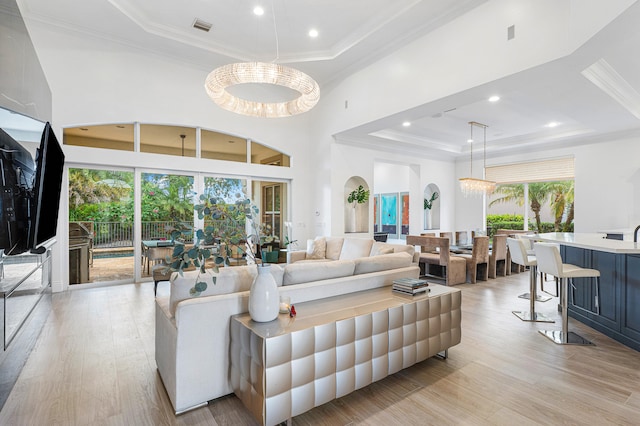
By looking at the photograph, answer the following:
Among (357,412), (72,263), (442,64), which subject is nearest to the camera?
(357,412)

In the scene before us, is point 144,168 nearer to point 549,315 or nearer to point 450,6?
point 450,6

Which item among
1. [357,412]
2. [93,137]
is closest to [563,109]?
[357,412]

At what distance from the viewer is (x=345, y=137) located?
24.2ft

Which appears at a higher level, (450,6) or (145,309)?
(450,6)

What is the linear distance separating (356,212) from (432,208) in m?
3.17

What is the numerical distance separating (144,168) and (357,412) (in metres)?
5.62

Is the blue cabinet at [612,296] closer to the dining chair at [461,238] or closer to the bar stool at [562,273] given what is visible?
the bar stool at [562,273]

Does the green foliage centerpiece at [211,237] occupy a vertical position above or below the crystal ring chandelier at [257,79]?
below

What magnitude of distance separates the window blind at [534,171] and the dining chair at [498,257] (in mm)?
2738

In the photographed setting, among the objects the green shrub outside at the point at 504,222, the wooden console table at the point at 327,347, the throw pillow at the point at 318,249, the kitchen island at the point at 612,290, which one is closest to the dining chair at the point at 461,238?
the green shrub outside at the point at 504,222

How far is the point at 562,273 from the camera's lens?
3324mm

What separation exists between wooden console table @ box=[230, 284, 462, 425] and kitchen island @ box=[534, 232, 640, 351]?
2.00 metres

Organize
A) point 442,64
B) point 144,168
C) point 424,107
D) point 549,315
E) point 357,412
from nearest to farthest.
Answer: point 357,412, point 549,315, point 442,64, point 424,107, point 144,168

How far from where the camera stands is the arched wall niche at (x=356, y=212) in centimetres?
794
